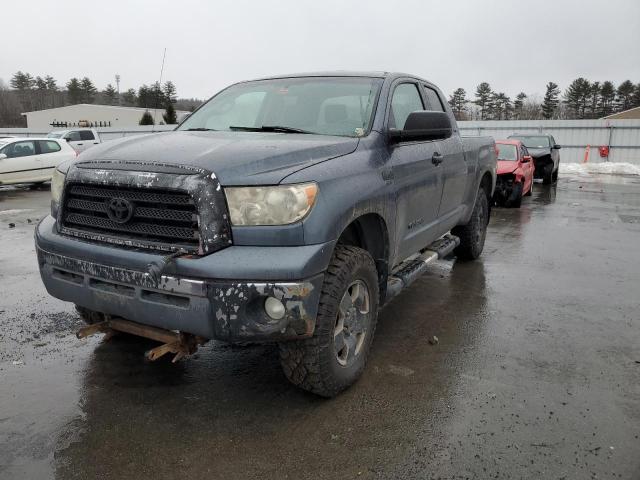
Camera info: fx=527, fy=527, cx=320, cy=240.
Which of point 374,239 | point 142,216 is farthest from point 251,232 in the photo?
point 374,239

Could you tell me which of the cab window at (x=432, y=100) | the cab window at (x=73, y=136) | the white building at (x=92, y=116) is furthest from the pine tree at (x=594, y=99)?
the cab window at (x=432, y=100)

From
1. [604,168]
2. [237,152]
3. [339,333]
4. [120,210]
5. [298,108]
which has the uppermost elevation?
[298,108]

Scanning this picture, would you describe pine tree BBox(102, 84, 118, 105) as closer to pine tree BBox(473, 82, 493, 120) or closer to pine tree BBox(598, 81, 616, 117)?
pine tree BBox(473, 82, 493, 120)

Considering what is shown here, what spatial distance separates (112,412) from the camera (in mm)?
2992

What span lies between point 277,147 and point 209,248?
750 millimetres

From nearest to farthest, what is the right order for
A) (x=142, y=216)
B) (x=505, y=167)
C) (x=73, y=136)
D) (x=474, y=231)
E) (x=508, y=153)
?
1. (x=142, y=216)
2. (x=474, y=231)
3. (x=505, y=167)
4. (x=508, y=153)
5. (x=73, y=136)

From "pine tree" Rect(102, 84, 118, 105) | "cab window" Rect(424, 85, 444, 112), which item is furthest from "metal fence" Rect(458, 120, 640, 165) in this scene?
"pine tree" Rect(102, 84, 118, 105)

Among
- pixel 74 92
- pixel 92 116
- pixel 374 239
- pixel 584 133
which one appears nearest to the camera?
pixel 374 239

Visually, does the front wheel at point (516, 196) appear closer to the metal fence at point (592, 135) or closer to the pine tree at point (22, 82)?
the metal fence at point (592, 135)

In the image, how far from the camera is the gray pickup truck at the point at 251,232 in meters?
2.57

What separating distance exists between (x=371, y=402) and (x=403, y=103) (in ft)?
7.76

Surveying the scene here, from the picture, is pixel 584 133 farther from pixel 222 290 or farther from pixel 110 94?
pixel 110 94

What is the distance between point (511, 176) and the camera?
11828mm

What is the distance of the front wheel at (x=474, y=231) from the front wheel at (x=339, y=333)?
317 cm
